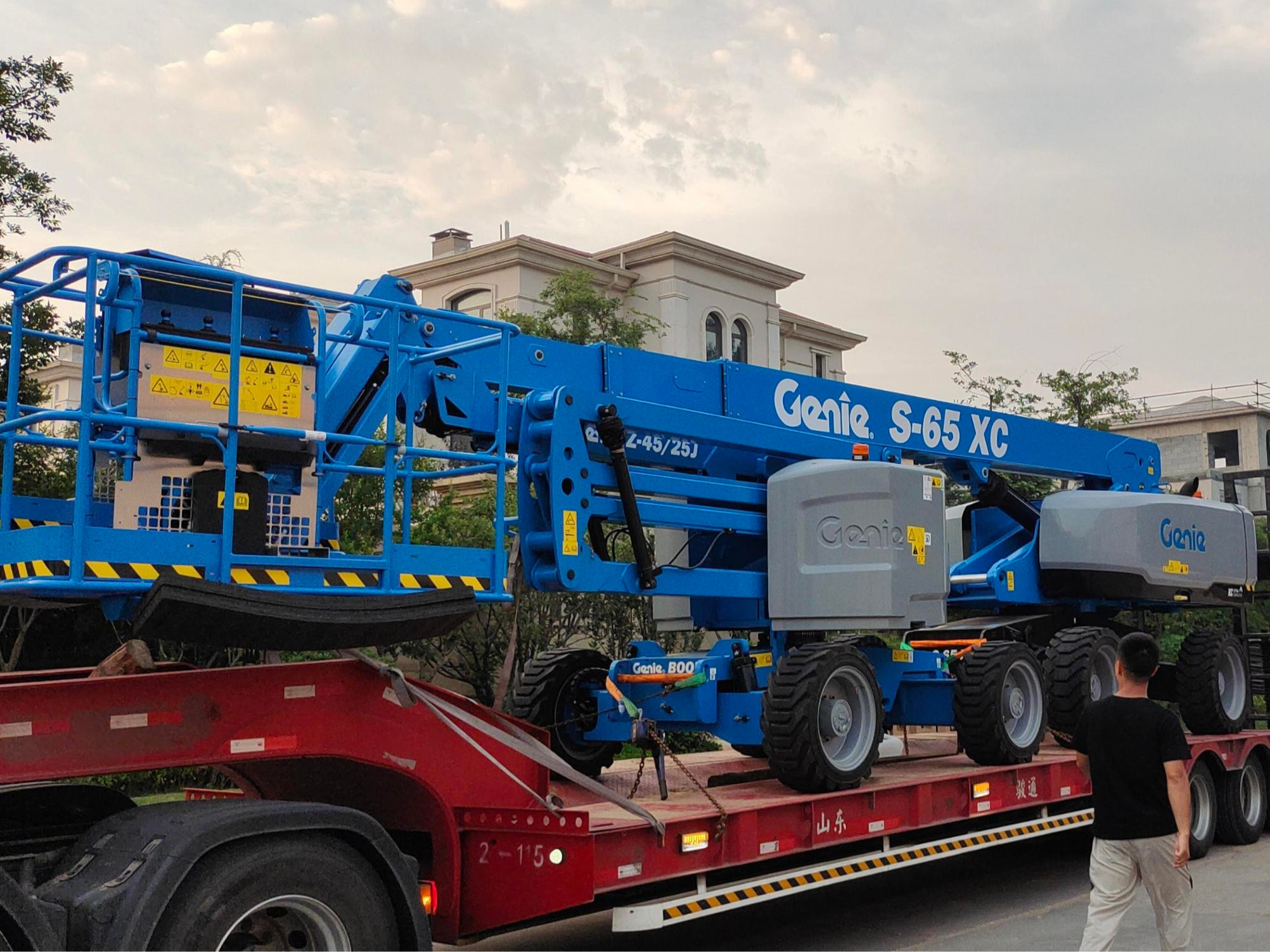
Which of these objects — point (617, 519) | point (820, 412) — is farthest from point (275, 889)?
point (820, 412)

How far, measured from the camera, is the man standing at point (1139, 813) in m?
6.06

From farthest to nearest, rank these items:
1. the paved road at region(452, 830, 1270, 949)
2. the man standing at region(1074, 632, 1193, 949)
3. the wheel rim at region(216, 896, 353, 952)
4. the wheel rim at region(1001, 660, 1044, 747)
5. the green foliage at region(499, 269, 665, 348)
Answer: the green foliage at region(499, 269, 665, 348) < the wheel rim at region(1001, 660, 1044, 747) < the paved road at region(452, 830, 1270, 949) < the man standing at region(1074, 632, 1193, 949) < the wheel rim at region(216, 896, 353, 952)

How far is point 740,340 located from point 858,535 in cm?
2739

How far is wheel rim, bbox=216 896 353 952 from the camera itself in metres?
5.02

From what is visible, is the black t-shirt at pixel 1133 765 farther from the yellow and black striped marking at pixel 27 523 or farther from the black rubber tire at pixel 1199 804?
the black rubber tire at pixel 1199 804

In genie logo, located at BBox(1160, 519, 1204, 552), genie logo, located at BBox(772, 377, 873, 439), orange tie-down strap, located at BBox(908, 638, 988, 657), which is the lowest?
orange tie-down strap, located at BBox(908, 638, 988, 657)

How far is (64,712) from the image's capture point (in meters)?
4.77

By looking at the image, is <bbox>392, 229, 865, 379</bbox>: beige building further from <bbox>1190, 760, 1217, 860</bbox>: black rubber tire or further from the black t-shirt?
the black t-shirt

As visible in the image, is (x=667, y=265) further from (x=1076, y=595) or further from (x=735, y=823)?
(x=735, y=823)

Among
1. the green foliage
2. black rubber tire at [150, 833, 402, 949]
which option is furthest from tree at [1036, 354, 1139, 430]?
black rubber tire at [150, 833, 402, 949]

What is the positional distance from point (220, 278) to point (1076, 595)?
8543 mm

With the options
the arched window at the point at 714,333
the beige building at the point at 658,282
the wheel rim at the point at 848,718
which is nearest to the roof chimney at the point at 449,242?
the beige building at the point at 658,282

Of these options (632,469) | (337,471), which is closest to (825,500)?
(632,469)

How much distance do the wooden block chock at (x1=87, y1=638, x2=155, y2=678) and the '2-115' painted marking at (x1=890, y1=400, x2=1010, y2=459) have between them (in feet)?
20.0
